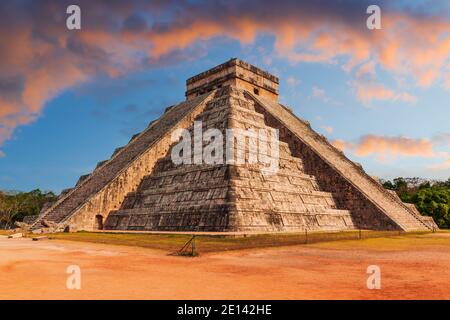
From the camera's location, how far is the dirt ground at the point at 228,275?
5.51 m

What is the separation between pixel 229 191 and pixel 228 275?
9556 millimetres

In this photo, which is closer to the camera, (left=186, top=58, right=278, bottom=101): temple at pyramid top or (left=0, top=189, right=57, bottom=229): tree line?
(left=186, top=58, right=278, bottom=101): temple at pyramid top

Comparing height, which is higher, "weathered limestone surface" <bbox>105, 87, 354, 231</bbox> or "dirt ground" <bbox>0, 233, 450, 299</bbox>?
"weathered limestone surface" <bbox>105, 87, 354, 231</bbox>

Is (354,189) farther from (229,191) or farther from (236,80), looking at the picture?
(236,80)

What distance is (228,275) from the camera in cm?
709

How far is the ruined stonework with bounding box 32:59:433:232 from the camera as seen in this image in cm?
1717

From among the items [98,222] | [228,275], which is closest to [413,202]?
[98,222]

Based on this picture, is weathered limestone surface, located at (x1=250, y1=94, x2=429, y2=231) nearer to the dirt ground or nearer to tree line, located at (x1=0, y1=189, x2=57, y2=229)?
the dirt ground

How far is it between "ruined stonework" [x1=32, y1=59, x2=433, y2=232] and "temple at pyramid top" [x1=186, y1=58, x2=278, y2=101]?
8.37ft

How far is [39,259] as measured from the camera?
9.53 meters

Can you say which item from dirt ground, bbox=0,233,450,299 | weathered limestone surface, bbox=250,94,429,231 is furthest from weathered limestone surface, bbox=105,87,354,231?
dirt ground, bbox=0,233,450,299

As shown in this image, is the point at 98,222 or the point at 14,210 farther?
the point at 14,210
